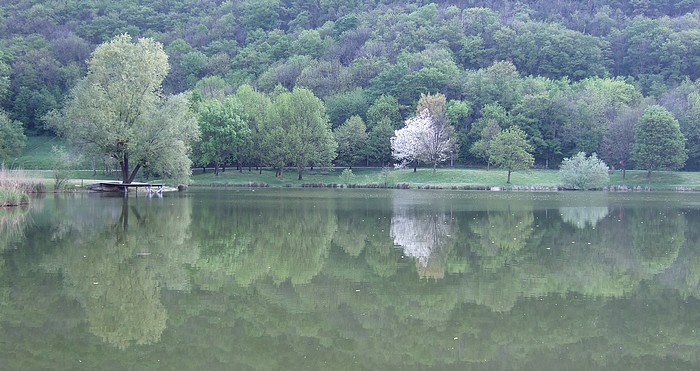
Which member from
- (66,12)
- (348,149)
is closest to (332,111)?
(348,149)

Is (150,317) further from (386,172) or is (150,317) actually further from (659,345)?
(386,172)

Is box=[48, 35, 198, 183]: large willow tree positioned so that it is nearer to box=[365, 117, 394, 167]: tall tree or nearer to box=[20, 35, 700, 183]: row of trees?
box=[20, 35, 700, 183]: row of trees

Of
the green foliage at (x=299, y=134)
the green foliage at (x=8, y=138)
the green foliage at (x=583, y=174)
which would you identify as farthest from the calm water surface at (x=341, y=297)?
the green foliage at (x=299, y=134)

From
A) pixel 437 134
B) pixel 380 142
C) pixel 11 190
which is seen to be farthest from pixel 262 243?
pixel 380 142

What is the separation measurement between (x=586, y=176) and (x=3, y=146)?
56097 mm

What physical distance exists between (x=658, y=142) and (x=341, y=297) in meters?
70.8

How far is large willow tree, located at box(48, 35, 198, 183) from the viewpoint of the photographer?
176 ft

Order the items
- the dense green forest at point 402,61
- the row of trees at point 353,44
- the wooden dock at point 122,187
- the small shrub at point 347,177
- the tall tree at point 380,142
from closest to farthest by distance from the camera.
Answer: the wooden dock at point 122,187, the small shrub at point 347,177, the tall tree at point 380,142, the dense green forest at point 402,61, the row of trees at point 353,44

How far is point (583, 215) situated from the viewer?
125 feet

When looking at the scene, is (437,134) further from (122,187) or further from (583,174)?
(122,187)

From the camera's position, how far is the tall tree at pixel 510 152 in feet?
257

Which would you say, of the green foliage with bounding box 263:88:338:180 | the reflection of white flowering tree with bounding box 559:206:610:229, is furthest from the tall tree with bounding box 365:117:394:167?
the reflection of white flowering tree with bounding box 559:206:610:229

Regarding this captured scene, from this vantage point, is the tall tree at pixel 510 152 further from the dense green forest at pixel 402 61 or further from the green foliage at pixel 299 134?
the green foliage at pixel 299 134

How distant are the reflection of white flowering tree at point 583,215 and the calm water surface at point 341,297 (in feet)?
13.0
